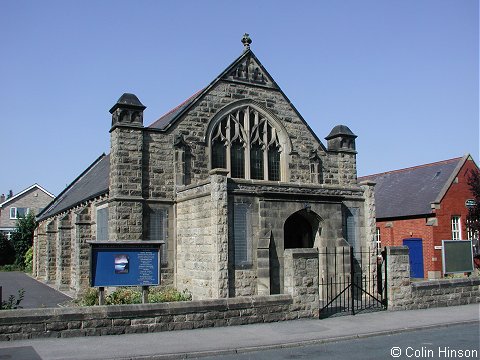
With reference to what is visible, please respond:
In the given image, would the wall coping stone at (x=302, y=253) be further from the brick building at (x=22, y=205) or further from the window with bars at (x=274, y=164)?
the brick building at (x=22, y=205)

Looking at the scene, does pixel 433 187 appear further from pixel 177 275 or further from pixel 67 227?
pixel 67 227

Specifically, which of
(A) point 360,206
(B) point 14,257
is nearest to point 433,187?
(A) point 360,206

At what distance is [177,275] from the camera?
792 inches

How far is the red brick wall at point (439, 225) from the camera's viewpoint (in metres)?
30.0

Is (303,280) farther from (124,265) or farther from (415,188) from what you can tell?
(415,188)

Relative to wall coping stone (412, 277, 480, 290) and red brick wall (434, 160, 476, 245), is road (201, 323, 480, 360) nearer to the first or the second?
wall coping stone (412, 277, 480, 290)

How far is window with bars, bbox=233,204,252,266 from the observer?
57.3ft

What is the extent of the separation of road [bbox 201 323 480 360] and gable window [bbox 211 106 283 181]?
1116 centimetres

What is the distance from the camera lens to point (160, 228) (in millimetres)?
20125

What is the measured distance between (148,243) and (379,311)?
24.4 feet

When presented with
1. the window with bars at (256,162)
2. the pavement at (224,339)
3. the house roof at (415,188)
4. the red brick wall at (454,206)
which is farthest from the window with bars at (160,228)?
the house roof at (415,188)

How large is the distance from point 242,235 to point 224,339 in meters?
6.38

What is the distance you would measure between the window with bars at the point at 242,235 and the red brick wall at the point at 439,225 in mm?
16428

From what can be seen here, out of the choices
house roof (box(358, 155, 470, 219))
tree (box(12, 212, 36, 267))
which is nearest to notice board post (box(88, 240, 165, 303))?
house roof (box(358, 155, 470, 219))
